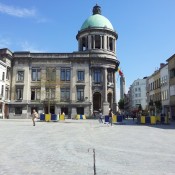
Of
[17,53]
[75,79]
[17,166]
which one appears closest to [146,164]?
[17,166]

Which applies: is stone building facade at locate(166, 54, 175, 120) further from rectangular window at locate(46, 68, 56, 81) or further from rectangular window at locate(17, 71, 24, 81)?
rectangular window at locate(17, 71, 24, 81)

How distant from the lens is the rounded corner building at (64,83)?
55375 mm

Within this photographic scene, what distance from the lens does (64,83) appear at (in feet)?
185

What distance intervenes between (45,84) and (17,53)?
11.4 metres

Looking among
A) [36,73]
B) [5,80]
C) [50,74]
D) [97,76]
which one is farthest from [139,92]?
[5,80]

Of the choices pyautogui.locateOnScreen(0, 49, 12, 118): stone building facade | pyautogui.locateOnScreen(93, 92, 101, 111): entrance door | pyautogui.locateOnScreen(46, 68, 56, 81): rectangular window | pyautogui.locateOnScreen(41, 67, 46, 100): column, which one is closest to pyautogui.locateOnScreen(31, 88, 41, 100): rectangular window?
pyautogui.locateOnScreen(41, 67, 46, 100): column

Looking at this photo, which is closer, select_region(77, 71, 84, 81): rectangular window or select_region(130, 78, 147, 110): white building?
select_region(77, 71, 84, 81): rectangular window

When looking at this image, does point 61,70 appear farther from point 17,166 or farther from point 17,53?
point 17,166

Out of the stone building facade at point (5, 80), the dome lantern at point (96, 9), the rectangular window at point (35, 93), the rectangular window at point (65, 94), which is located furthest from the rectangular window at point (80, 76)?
the dome lantern at point (96, 9)

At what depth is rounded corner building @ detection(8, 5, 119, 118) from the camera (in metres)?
55.4

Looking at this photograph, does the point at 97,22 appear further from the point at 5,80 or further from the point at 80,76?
the point at 5,80

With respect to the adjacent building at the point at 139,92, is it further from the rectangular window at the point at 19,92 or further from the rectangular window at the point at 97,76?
the rectangular window at the point at 19,92

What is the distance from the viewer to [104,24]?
206 ft

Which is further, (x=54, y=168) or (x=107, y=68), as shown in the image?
(x=107, y=68)
